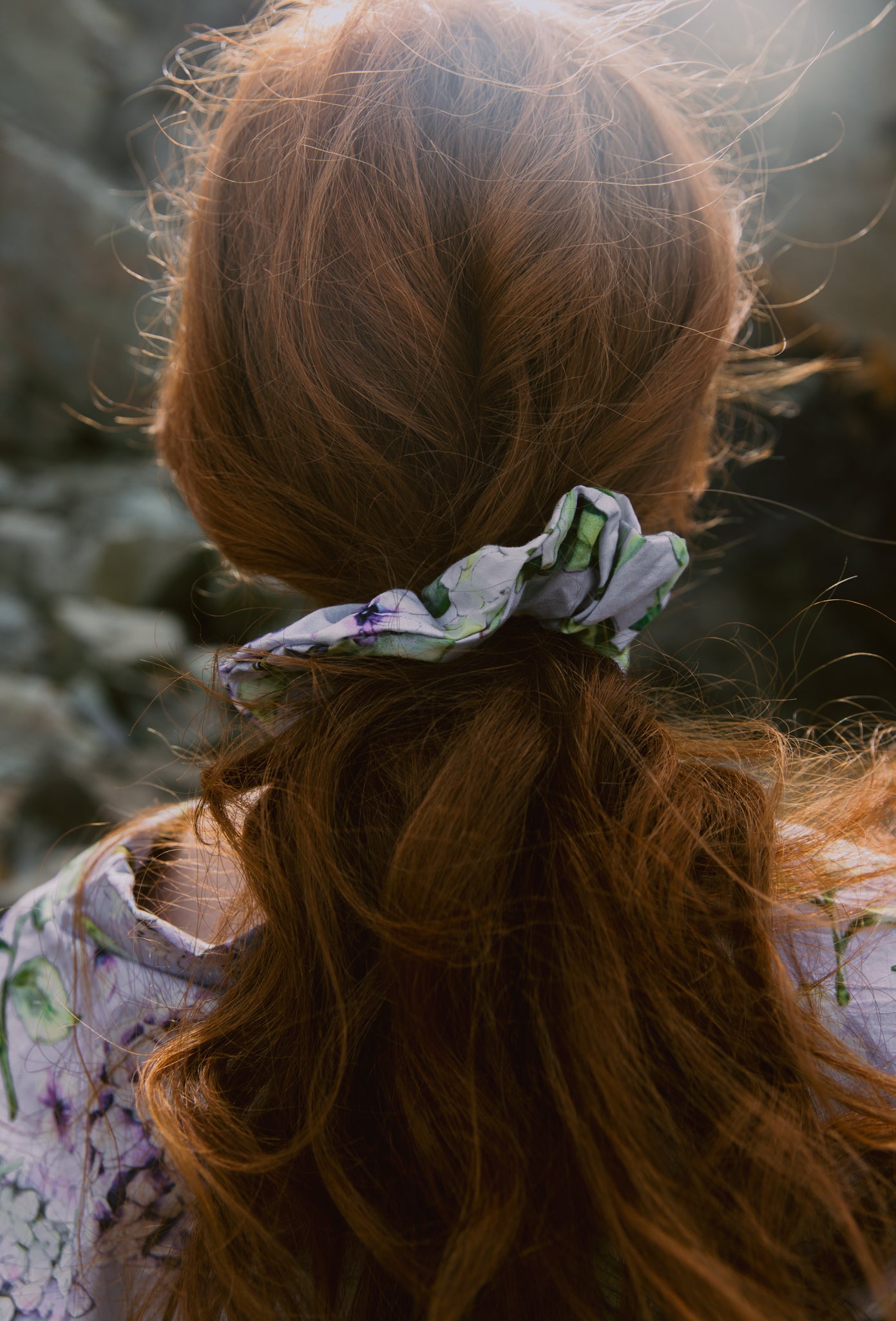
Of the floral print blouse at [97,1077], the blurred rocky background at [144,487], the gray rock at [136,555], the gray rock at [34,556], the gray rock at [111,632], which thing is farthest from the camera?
the gray rock at [136,555]

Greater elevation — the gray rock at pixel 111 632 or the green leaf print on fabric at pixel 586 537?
the green leaf print on fabric at pixel 586 537

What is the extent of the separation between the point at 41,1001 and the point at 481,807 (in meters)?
0.45

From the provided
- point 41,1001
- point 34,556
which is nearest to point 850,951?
point 41,1001

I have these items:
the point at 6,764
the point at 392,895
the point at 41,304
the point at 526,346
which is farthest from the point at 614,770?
the point at 41,304

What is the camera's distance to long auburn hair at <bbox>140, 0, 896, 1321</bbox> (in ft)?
1.55

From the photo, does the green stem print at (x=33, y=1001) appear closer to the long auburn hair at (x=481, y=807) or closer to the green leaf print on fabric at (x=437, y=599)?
the long auburn hair at (x=481, y=807)

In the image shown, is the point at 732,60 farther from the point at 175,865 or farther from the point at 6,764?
the point at 6,764

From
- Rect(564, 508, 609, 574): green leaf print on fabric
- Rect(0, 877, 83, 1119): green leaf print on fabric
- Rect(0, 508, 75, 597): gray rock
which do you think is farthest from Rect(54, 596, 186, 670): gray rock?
Rect(564, 508, 609, 574): green leaf print on fabric

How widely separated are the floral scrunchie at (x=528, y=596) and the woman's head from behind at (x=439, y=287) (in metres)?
0.05

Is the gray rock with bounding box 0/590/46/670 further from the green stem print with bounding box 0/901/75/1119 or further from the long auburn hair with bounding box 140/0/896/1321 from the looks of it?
the long auburn hair with bounding box 140/0/896/1321

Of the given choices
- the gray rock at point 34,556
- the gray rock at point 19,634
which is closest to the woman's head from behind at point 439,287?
the gray rock at point 19,634

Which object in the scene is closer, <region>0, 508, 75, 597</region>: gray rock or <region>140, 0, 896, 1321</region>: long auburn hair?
<region>140, 0, 896, 1321</region>: long auburn hair

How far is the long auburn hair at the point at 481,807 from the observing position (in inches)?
18.6

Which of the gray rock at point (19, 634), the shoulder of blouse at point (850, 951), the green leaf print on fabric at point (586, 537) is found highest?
the green leaf print on fabric at point (586, 537)
